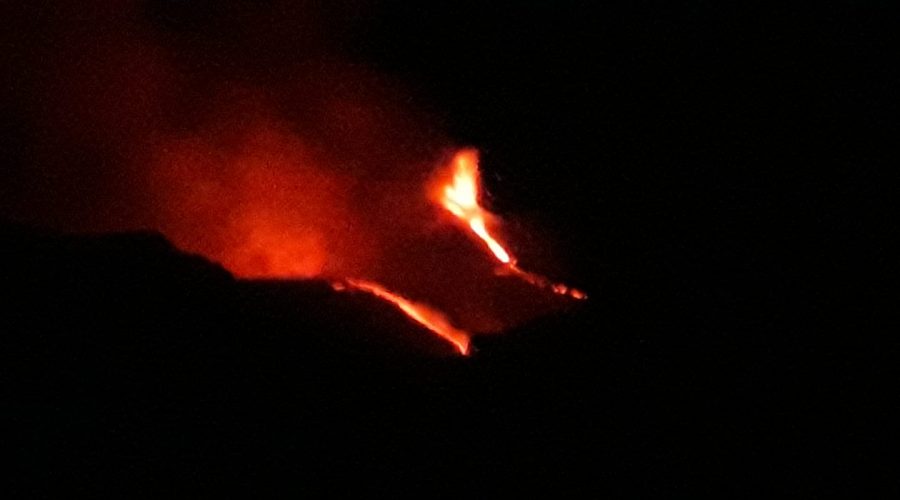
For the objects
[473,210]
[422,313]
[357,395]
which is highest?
[473,210]

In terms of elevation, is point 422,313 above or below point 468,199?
below

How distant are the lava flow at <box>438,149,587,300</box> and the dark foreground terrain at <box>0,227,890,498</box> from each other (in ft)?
0.67

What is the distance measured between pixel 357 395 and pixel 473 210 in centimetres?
108

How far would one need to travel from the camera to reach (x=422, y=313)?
389 centimetres

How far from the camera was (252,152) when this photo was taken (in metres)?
4.58

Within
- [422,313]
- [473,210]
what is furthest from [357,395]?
[473,210]

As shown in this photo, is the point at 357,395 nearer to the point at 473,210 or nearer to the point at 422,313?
the point at 422,313

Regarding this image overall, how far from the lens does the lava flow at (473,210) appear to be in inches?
160

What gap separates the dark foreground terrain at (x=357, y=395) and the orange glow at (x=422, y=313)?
2.0 inches

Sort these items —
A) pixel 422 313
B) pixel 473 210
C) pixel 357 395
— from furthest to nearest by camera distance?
pixel 473 210 → pixel 422 313 → pixel 357 395

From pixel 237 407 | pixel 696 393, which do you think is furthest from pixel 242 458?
pixel 696 393

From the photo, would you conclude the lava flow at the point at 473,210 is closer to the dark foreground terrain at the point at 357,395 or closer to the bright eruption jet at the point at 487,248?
the bright eruption jet at the point at 487,248

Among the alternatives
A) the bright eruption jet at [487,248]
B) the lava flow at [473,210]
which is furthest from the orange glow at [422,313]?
the lava flow at [473,210]

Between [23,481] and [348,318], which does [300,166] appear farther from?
[23,481]
